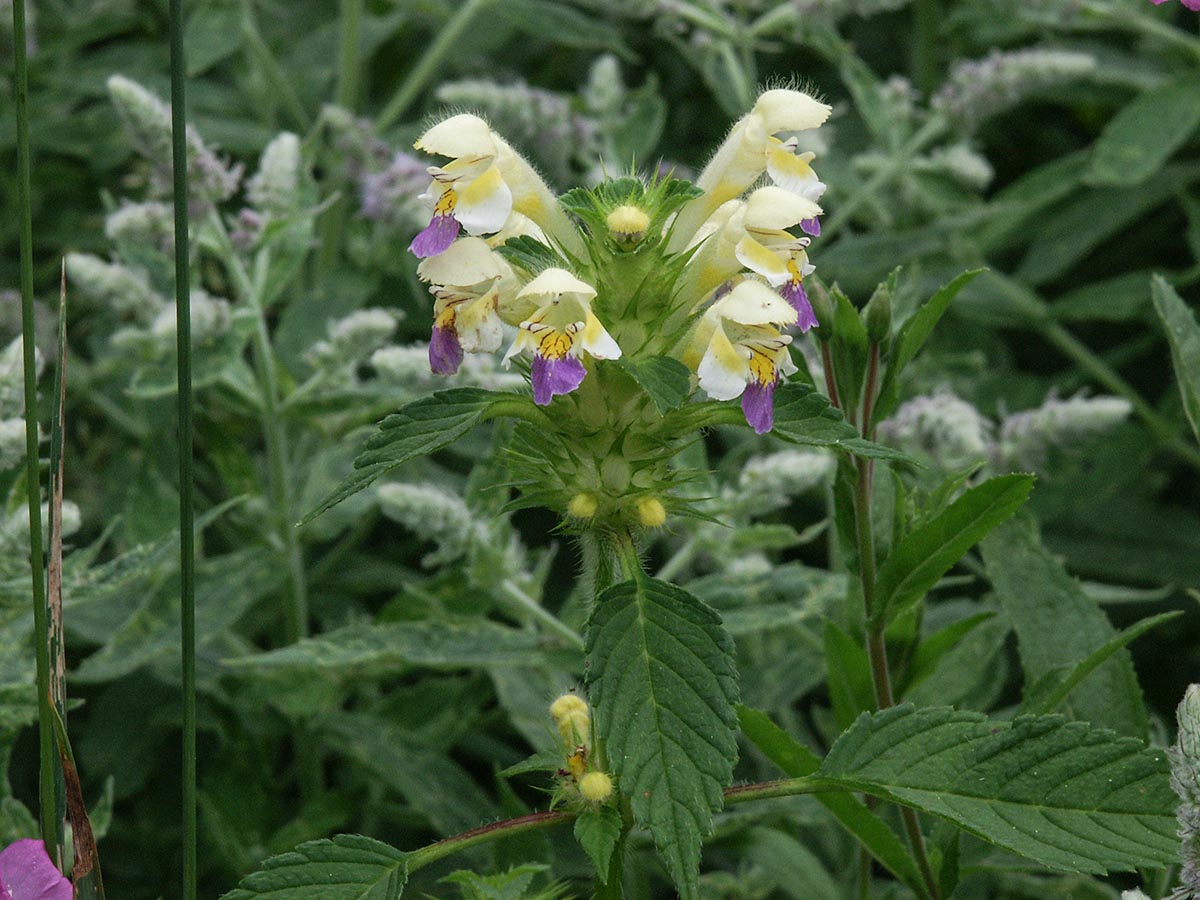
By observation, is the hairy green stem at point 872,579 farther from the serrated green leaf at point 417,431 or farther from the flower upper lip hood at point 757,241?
the serrated green leaf at point 417,431

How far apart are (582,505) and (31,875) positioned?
40 cm

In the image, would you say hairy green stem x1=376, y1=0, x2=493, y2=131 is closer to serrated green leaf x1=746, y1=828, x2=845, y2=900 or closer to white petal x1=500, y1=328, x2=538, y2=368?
serrated green leaf x1=746, y1=828, x2=845, y2=900

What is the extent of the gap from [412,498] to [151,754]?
1.89 ft

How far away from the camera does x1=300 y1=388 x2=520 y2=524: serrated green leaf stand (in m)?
0.76

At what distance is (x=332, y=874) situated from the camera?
0.82 m

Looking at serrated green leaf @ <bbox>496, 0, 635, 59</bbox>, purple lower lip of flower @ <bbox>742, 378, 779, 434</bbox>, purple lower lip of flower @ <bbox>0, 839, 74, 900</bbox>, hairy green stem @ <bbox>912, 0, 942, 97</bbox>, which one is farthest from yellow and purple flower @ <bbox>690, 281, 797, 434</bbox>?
hairy green stem @ <bbox>912, 0, 942, 97</bbox>

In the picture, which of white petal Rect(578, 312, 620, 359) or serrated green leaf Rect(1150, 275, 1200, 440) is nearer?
white petal Rect(578, 312, 620, 359)

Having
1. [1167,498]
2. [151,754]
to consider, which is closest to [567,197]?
[151,754]

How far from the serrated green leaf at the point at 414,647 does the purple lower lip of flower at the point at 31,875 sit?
409mm

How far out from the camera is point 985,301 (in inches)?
78.9

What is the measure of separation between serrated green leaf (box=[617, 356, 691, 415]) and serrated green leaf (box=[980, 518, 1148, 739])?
0.46 metres

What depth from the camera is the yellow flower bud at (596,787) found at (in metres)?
0.82

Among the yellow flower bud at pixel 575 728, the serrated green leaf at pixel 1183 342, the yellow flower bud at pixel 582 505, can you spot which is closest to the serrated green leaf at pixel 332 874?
the yellow flower bud at pixel 575 728

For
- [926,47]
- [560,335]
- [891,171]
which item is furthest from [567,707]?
[926,47]
